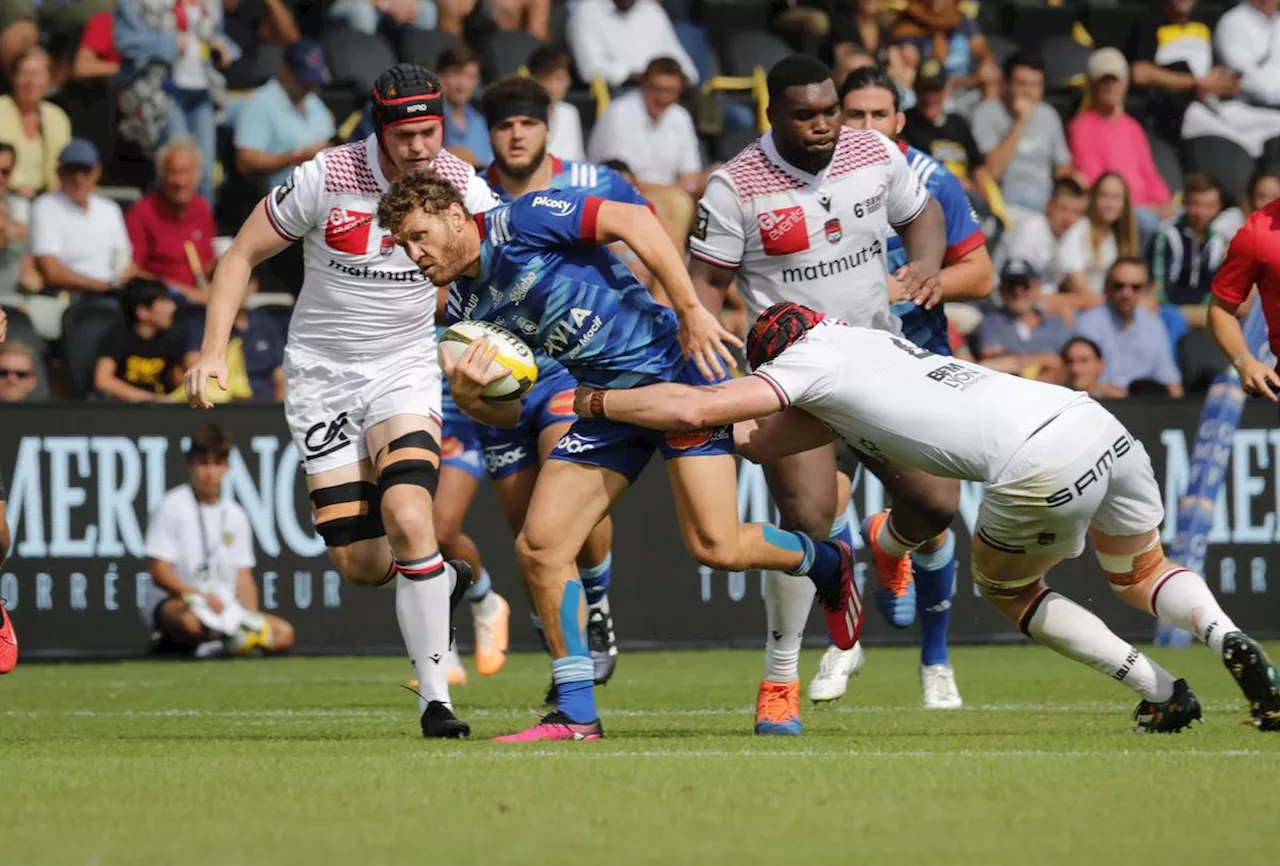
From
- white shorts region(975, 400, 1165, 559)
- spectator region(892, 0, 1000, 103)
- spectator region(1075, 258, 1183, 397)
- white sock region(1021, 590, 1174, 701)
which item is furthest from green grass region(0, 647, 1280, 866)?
spectator region(892, 0, 1000, 103)

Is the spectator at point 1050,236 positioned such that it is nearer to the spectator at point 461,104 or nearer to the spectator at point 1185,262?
the spectator at point 1185,262

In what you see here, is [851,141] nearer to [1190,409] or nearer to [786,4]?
[1190,409]

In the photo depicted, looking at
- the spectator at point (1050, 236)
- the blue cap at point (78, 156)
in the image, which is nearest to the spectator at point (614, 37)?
the spectator at point (1050, 236)

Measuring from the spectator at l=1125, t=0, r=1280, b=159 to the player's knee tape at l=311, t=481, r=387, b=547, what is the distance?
12.7 metres

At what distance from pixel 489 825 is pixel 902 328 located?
494 cm

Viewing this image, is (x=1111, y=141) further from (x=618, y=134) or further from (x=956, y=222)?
(x=956, y=222)

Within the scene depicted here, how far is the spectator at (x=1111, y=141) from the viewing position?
19031mm

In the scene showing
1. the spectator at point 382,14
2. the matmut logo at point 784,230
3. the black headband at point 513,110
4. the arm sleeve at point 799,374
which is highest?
the spectator at point 382,14

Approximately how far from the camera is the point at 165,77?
1627cm

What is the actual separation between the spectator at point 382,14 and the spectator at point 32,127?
267 centimetres

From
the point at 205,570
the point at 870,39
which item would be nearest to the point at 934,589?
the point at 205,570

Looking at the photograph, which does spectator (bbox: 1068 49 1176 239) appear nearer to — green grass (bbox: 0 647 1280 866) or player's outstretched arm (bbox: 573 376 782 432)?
green grass (bbox: 0 647 1280 866)

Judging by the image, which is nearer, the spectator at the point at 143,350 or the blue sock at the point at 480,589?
the blue sock at the point at 480,589

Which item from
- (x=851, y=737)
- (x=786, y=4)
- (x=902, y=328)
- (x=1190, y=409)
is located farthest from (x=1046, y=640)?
(x=786, y=4)
